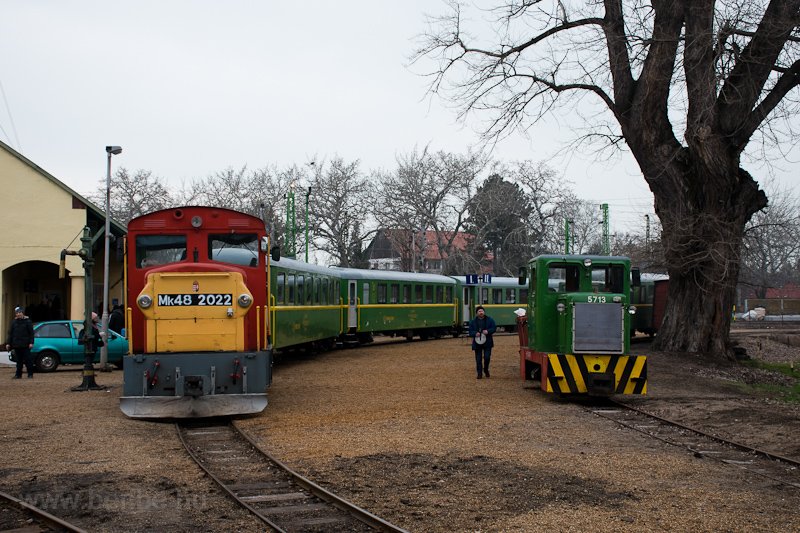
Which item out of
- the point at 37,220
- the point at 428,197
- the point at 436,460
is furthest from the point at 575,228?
the point at 436,460

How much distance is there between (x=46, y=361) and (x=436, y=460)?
16.8m

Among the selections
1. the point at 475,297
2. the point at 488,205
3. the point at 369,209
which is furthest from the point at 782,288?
the point at 475,297

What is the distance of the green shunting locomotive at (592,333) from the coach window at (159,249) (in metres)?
6.82

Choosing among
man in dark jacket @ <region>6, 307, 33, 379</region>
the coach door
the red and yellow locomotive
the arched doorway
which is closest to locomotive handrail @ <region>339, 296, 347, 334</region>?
the coach door

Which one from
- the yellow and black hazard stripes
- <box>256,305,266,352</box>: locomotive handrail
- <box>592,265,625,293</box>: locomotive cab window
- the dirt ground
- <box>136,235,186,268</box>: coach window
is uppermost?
<box>136,235,186,268</box>: coach window

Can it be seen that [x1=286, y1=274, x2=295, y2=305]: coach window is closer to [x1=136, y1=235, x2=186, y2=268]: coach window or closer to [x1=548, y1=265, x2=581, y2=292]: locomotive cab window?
[x1=548, y1=265, x2=581, y2=292]: locomotive cab window

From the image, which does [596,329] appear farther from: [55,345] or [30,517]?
[55,345]

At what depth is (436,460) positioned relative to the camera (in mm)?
10156

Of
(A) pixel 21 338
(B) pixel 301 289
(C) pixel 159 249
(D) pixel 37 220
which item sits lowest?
(A) pixel 21 338

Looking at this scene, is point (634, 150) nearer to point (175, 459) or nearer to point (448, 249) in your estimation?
point (175, 459)

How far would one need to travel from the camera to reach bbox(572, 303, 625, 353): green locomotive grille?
15.7 meters

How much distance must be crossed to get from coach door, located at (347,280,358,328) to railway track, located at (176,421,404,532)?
21034 millimetres

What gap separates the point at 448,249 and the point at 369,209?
6.41m

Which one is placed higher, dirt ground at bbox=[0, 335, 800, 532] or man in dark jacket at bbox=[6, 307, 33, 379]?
man in dark jacket at bbox=[6, 307, 33, 379]
